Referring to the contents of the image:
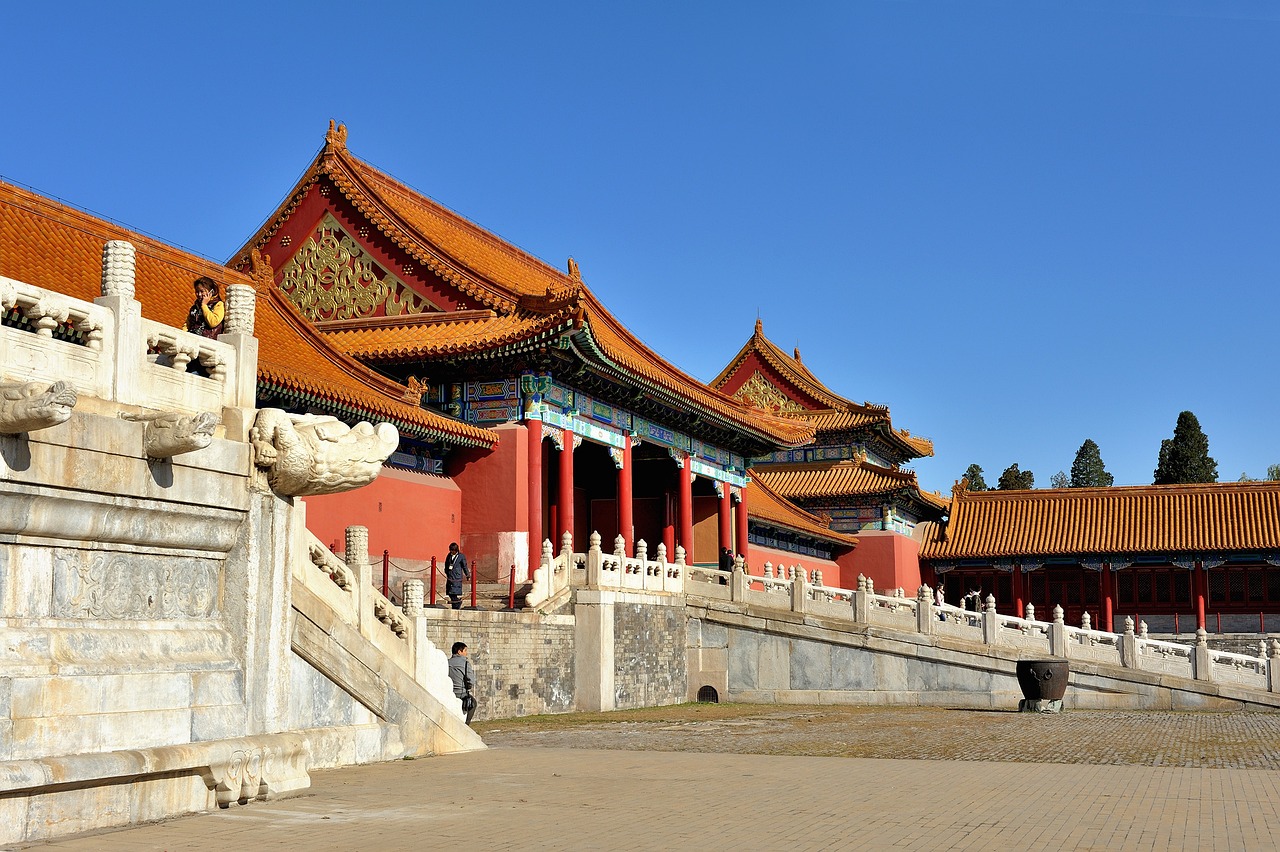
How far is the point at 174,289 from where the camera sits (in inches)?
781

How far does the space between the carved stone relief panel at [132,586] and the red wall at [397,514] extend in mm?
10232

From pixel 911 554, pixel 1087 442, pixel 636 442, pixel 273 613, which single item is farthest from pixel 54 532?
pixel 1087 442

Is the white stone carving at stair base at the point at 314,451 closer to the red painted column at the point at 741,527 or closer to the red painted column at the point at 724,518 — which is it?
the red painted column at the point at 724,518

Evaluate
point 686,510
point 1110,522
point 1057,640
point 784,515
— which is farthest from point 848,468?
point 1057,640

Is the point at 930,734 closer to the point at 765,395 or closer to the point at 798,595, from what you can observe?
the point at 798,595

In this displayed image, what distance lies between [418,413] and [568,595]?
3698 millimetres

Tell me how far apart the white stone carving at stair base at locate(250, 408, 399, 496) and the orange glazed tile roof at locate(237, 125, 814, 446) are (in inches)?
513

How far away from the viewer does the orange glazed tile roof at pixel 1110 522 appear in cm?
4356

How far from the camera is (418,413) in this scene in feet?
71.1

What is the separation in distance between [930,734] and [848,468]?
2867 centimetres

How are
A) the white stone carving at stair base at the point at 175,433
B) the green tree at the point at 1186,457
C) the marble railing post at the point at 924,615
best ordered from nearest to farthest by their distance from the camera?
the white stone carving at stair base at the point at 175,433, the marble railing post at the point at 924,615, the green tree at the point at 1186,457

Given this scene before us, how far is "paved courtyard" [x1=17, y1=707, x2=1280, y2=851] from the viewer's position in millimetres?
8180

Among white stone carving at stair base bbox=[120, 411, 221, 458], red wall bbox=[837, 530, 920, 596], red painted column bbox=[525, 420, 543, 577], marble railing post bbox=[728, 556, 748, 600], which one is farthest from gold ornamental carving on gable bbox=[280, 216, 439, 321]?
red wall bbox=[837, 530, 920, 596]

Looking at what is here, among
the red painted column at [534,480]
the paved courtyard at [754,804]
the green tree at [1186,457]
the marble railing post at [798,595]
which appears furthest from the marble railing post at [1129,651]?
the green tree at [1186,457]
